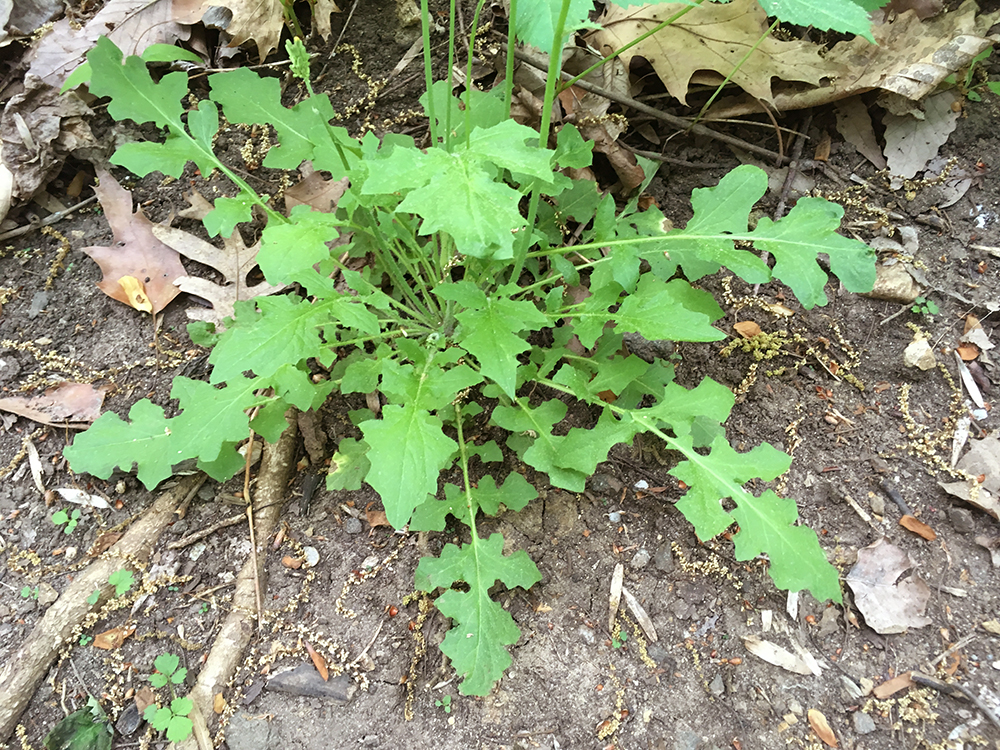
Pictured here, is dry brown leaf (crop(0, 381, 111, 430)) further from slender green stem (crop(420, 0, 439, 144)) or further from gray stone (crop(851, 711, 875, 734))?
gray stone (crop(851, 711, 875, 734))

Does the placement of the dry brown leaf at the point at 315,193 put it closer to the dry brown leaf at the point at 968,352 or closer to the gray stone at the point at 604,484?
the gray stone at the point at 604,484

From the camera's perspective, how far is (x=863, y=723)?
169 cm

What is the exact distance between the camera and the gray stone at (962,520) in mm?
1893

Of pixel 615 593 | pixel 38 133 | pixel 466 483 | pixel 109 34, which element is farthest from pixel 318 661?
pixel 109 34

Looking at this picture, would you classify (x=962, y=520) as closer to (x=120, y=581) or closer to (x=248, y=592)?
(x=248, y=592)

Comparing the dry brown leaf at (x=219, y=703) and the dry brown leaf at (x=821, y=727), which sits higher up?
the dry brown leaf at (x=219, y=703)

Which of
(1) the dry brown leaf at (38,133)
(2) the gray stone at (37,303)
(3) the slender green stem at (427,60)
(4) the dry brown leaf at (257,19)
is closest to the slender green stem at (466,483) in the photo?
(3) the slender green stem at (427,60)

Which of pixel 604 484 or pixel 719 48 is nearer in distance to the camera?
pixel 604 484

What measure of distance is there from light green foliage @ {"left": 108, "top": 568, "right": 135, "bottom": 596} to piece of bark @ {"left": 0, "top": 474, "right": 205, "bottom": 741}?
0.01 metres

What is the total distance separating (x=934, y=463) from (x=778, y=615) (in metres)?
0.72

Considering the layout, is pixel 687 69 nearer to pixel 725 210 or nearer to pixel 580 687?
pixel 725 210

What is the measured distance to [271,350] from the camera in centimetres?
153

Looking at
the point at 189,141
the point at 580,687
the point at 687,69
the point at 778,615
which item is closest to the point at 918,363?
the point at 778,615

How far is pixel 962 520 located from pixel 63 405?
291 centimetres
